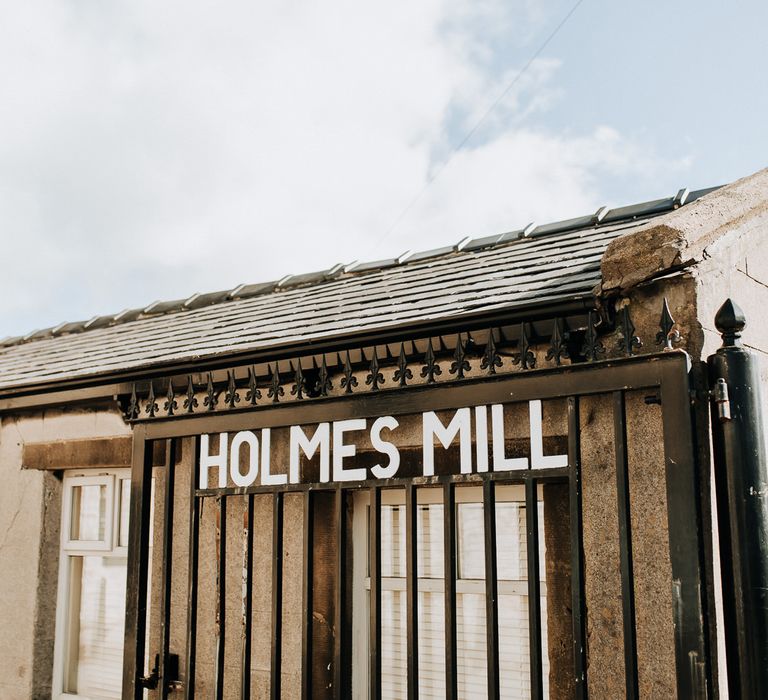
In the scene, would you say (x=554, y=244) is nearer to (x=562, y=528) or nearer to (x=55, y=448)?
(x=562, y=528)

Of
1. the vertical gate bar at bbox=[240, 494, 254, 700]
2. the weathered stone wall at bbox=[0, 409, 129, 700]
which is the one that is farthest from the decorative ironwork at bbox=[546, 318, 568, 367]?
the weathered stone wall at bbox=[0, 409, 129, 700]

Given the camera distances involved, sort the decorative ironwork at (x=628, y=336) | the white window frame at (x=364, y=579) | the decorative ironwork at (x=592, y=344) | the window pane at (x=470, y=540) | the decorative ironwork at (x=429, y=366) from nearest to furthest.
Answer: the decorative ironwork at (x=628, y=336), the decorative ironwork at (x=592, y=344), the decorative ironwork at (x=429, y=366), the window pane at (x=470, y=540), the white window frame at (x=364, y=579)

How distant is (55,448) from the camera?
19.7ft

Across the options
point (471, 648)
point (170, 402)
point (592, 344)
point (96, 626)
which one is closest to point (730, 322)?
point (592, 344)

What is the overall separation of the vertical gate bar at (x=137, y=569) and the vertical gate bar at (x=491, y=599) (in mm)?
2147

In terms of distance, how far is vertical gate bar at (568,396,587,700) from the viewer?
10.6 ft

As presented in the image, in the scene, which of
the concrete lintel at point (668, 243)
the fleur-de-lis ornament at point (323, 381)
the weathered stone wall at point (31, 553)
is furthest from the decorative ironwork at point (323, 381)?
the weathered stone wall at point (31, 553)

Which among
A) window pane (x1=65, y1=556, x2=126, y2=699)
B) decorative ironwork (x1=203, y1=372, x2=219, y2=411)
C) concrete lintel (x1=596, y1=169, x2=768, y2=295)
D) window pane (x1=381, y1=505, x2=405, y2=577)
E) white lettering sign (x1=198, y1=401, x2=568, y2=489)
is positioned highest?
concrete lintel (x1=596, y1=169, x2=768, y2=295)

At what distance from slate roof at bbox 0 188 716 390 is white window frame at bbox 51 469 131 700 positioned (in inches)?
31.6

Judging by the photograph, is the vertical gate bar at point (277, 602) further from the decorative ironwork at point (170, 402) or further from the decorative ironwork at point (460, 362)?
the decorative ironwork at point (460, 362)

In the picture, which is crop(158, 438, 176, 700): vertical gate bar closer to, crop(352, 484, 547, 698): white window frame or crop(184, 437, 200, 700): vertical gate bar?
crop(184, 437, 200, 700): vertical gate bar

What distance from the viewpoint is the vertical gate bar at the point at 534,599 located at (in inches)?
128

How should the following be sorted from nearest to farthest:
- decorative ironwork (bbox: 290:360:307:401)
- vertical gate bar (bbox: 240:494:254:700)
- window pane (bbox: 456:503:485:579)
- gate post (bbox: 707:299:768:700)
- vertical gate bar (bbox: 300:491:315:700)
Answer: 1. gate post (bbox: 707:299:768:700)
2. vertical gate bar (bbox: 300:491:315:700)
3. vertical gate bar (bbox: 240:494:254:700)
4. decorative ironwork (bbox: 290:360:307:401)
5. window pane (bbox: 456:503:485:579)

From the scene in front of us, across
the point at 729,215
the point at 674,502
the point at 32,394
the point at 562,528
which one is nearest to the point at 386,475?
the point at 562,528
